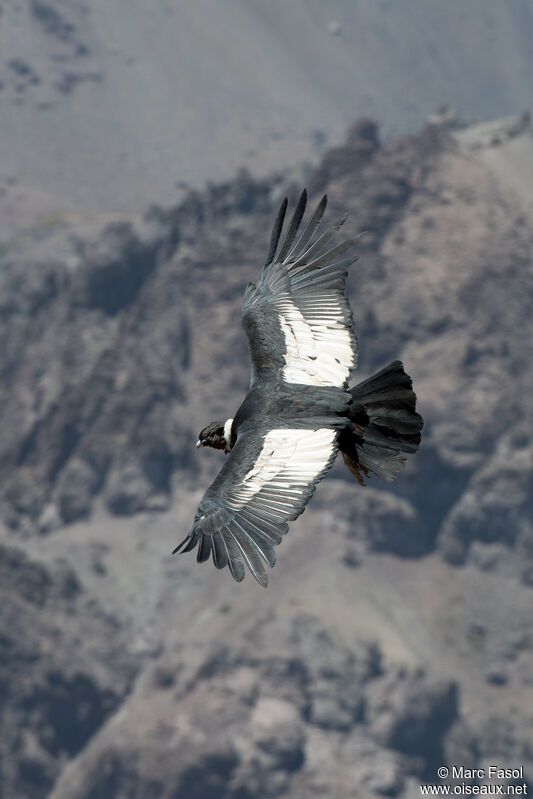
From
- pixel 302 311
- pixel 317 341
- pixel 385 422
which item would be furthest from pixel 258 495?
pixel 302 311

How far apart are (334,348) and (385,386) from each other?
8.00 feet

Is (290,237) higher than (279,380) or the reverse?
higher

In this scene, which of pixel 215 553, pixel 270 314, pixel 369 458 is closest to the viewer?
pixel 215 553

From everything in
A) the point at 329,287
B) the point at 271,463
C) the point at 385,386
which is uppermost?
the point at 329,287

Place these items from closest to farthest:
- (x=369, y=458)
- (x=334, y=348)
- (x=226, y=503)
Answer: (x=226, y=503) < (x=369, y=458) < (x=334, y=348)

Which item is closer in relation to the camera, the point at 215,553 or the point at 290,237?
the point at 215,553

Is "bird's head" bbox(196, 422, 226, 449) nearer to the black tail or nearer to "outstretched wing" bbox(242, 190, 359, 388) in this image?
"outstretched wing" bbox(242, 190, 359, 388)

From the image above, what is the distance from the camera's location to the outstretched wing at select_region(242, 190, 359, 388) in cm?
3114

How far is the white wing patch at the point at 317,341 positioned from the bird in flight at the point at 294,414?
29 mm

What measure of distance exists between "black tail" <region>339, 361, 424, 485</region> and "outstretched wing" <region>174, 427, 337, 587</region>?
1.37 metres

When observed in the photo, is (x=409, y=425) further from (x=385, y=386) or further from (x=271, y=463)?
(x=271, y=463)

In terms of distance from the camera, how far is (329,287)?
107ft

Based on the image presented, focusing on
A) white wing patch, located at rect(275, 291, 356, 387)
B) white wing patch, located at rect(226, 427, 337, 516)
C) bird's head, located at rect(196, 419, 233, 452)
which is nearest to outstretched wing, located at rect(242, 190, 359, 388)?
white wing patch, located at rect(275, 291, 356, 387)

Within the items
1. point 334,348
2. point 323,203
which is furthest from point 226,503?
point 323,203
